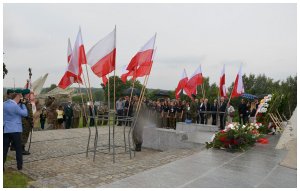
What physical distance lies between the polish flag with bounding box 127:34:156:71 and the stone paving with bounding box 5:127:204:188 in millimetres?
2471

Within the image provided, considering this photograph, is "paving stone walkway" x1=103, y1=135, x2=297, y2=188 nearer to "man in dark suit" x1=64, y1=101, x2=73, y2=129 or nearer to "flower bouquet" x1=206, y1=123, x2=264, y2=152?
"flower bouquet" x1=206, y1=123, x2=264, y2=152

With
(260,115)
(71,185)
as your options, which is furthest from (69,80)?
(260,115)

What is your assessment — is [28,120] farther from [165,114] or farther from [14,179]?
[165,114]

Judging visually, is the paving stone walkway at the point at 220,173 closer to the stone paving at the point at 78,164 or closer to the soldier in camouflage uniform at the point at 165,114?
the stone paving at the point at 78,164

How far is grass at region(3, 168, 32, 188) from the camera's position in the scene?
5.98 m

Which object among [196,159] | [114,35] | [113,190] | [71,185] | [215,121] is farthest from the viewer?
[215,121]

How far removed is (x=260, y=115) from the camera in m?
13.5

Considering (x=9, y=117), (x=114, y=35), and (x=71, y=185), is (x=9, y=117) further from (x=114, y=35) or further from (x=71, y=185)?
(x=114, y=35)

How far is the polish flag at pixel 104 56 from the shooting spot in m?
8.11

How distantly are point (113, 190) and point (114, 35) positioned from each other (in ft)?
13.9

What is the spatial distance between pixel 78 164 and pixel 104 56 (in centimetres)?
274

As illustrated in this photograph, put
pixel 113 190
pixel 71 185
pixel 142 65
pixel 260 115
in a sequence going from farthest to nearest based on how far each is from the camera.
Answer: pixel 260 115 < pixel 142 65 < pixel 71 185 < pixel 113 190

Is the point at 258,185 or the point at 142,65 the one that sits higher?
the point at 142,65

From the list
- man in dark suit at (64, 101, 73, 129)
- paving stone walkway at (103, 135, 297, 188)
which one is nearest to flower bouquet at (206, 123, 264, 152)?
paving stone walkway at (103, 135, 297, 188)
